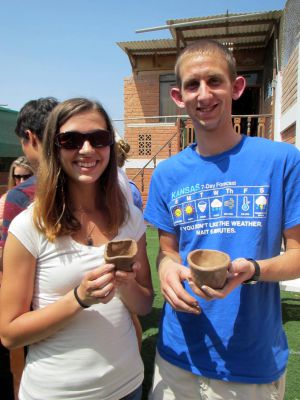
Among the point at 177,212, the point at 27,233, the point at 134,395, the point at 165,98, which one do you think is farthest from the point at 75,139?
the point at 165,98

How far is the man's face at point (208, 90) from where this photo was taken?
5.02ft

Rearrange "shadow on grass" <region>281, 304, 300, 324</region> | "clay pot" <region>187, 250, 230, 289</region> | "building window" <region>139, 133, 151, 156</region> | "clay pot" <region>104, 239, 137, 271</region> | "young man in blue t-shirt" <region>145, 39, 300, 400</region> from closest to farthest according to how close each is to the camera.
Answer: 1. "clay pot" <region>187, 250, 230, 289</region>
2. "clay pot" <region>104, 239, 137, 271</region>
3. "young man in blue t-shirt" <region>145, 39, 300, 400</region>
4. "shadow on grass" <region>281, 304, 300, 324</region>
5. "building window" <region>139, 133, 151, 156</region>

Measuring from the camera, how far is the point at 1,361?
3229mm

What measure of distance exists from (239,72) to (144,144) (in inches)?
179

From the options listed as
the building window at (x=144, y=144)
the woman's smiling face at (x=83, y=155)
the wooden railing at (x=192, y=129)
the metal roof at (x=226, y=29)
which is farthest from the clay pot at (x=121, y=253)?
the building window at (x=144, y=144)

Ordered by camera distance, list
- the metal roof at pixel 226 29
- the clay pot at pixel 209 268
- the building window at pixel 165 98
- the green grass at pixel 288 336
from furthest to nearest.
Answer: the building window at pixel 165 98
the metal roof at pixel 226 29
the green grass at pixel 288 336
the clay pot at pixel 209 268

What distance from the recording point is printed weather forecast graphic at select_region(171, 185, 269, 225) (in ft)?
4.89

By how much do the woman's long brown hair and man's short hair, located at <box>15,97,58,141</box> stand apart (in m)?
0.78

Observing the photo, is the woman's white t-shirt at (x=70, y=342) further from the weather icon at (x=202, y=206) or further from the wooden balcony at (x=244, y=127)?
the wooden balcony at (x=244, y=127)

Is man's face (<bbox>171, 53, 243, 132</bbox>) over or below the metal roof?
below

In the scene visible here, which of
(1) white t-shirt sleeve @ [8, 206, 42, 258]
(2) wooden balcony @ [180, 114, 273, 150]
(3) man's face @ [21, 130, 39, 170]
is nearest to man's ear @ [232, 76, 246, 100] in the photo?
(1) white t-shirt sleeve @ [8, 206, 42, 258]

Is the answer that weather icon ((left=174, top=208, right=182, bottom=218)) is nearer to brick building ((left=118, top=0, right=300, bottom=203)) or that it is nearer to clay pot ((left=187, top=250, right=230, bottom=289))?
clay pot ((left=187, top=250, right=230, bottom=289))

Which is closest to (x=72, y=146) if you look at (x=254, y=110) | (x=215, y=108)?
(x=215, y=108)

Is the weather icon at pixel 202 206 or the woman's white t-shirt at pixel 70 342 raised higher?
the weather icon at pixel 202 206
